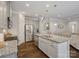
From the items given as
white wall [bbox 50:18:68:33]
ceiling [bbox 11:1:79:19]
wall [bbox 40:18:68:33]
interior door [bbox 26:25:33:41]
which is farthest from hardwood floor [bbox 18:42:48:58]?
white wall [bbox 50:18:68:33]

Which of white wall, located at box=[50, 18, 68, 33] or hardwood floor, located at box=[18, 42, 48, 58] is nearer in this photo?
hardwood floor, located at box=[18, 42, 48, 58]

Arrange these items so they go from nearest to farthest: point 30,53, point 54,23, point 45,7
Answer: point 30,53 < point 45,7 < point 54,23

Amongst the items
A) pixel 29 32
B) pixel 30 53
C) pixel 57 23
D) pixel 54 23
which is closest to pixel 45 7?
pixel 30 53

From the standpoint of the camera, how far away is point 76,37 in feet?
15.8

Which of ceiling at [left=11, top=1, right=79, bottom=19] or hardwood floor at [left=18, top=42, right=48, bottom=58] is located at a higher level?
ceiling at [left=11, top=1, right=79, bottom=19]

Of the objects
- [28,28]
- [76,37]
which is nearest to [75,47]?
[76,37]

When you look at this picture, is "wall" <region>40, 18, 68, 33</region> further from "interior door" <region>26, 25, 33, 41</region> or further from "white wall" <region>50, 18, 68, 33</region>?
"interior door" <region>26, 25, 33, 41</region>

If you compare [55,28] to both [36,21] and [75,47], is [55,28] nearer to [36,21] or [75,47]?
[36,21]

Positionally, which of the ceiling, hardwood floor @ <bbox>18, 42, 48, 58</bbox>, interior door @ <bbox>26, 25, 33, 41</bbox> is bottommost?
hardwood floor @ <bbox>18, 42, 48, 58</bbox>

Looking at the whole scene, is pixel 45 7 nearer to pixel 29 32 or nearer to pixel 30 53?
pixel 30 53

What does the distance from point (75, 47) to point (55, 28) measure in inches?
152

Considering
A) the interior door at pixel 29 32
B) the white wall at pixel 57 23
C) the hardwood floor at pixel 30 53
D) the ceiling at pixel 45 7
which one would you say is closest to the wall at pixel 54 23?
the white wall at pixel 57 23

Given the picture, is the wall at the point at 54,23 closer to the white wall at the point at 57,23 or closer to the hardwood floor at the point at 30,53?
the white wall at the point at 57,23

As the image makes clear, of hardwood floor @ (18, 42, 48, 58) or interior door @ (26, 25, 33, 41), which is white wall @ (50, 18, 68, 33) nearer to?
interior door @ (26, 25, 33, 41)
